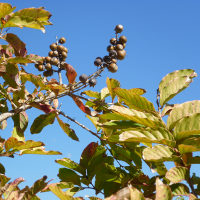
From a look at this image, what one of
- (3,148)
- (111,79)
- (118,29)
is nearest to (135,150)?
(111,79)

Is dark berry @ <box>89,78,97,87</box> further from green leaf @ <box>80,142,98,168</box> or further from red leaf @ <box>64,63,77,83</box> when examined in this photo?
green leaf @ <box>80,142,98,168</box>

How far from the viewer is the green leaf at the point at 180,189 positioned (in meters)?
0.86

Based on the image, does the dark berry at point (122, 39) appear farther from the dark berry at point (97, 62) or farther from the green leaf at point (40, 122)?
the green leaf at point (40, 122)

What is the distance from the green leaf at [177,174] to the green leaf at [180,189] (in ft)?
0.09

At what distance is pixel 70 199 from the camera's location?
84 centimetres

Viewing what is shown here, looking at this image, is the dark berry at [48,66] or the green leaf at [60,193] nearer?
the green leaf at [60,193]

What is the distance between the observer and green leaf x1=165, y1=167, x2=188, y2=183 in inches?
32.5

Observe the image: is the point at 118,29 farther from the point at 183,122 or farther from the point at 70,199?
the point at 70,199

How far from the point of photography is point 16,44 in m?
1.49

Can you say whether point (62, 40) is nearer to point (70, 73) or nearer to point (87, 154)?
point (70, 73)

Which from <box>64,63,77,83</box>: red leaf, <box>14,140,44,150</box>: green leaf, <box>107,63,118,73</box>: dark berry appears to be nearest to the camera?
<box>14,140,44,150</box>: green leaf

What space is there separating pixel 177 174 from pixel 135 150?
433mm

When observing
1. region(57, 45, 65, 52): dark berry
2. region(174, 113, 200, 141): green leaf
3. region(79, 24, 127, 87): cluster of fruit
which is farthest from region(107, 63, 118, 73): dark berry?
region(174, 113, 200, 141): green leaf

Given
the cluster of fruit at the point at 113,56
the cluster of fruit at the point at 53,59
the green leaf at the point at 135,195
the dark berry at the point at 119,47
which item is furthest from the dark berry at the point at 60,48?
Result: the green leaf at the point at 135,195
